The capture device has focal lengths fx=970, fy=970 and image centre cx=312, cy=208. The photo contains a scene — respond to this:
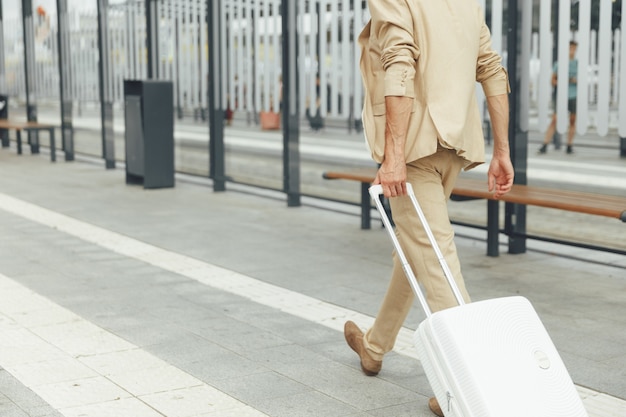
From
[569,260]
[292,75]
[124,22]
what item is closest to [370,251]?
[569,260]

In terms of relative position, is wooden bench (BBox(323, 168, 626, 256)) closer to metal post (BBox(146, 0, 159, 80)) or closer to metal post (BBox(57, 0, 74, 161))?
metal post (BBox(146, 0, 159, 80))

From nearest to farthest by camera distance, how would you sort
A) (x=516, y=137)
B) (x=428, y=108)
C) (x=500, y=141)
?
(x=428, y=108)
(x=500, y=141)
(x=516, y=137)

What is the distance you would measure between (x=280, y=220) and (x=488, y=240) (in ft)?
8.15

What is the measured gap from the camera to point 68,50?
1581cm

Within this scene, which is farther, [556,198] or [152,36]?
[152,36]

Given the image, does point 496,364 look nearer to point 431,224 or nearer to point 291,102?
point 431,224

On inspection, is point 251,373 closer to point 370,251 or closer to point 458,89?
point 458,89

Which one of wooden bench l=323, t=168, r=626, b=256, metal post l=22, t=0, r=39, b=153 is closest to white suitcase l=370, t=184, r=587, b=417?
wooden bench l=323, t=168, r=626, b=256

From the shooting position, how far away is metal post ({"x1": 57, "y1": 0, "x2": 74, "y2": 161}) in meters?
15.8

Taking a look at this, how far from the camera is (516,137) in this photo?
24.7 ft

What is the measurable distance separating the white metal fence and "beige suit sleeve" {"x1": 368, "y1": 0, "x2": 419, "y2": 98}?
336 cm

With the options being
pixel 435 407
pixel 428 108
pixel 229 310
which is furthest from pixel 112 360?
pixel 428 108

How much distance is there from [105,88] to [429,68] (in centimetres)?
1162

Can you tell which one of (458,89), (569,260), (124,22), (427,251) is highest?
(124,22)
